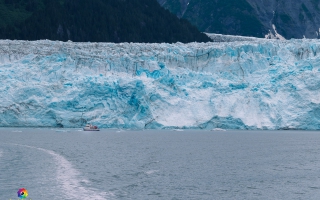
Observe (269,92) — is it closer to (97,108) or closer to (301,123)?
(301,123)

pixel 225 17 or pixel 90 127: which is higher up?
pixel 225 17

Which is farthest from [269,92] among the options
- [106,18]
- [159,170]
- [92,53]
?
[106,18]

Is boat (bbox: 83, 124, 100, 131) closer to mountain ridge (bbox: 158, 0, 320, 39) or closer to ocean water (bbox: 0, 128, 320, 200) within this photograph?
ocean water (bbox: 0, 128, 320, 200)

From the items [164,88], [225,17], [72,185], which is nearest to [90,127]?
[164,88]

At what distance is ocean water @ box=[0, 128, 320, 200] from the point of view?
48.3 ft

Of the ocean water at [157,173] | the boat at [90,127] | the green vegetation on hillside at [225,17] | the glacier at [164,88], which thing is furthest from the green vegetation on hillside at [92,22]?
the green vegetation on hillside at [225,17]

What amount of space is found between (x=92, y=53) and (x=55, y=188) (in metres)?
26.1

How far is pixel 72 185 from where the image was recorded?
1553cm

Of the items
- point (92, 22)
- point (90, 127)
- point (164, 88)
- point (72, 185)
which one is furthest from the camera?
point (92, 22)

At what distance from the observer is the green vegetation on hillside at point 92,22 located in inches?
2450

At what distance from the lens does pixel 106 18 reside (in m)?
68.2

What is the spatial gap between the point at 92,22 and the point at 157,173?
5107 centimetres

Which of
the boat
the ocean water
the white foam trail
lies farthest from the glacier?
the white foam trail

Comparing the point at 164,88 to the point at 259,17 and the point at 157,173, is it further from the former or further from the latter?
the point at 259,17
